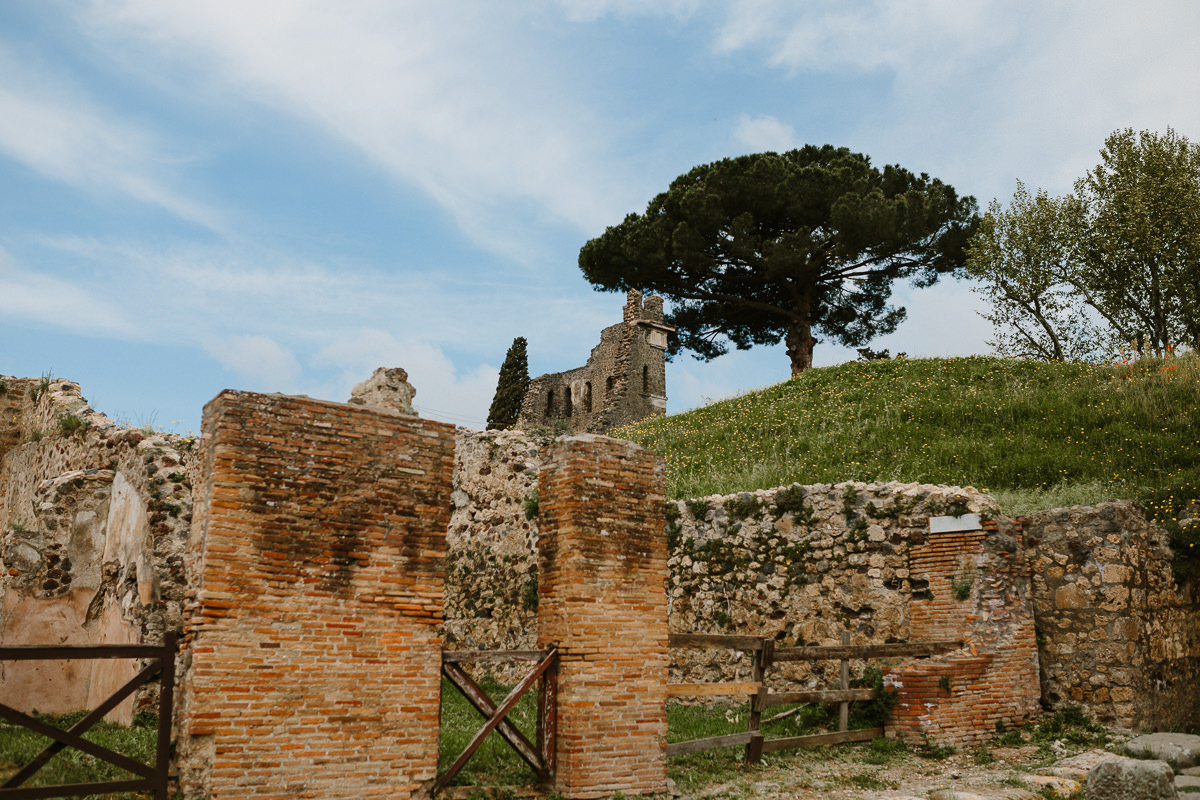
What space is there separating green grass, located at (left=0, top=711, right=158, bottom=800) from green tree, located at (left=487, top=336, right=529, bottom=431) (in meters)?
29.8

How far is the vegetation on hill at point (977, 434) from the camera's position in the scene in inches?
540

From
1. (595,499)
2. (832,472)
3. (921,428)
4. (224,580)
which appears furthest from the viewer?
(921,428)

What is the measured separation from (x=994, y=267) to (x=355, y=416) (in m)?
24.6

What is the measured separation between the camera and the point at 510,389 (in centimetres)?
3881

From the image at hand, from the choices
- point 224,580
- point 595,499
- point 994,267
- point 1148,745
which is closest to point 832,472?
point 1148,745

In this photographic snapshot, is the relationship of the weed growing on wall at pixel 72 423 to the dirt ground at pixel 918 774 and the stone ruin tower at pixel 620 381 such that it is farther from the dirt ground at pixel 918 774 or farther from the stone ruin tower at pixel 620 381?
the stone ruin tower at pixel 620 381

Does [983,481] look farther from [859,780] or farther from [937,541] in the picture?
[859,780]

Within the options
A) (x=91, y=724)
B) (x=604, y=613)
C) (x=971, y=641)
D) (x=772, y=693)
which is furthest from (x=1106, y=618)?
(x=91, y=724)

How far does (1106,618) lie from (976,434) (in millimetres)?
7460

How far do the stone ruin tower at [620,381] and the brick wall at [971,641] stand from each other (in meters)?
21.7

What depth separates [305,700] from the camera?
580cm

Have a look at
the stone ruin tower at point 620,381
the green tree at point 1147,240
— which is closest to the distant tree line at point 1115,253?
the green tree at point 1147,240

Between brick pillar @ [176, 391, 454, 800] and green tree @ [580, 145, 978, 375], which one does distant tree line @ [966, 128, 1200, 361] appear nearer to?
green tree @ [580, 145, 978, 375]

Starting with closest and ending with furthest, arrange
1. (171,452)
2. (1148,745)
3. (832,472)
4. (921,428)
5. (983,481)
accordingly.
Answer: (1148,745), (171,452), (983,481), (832,472), (921,428)
